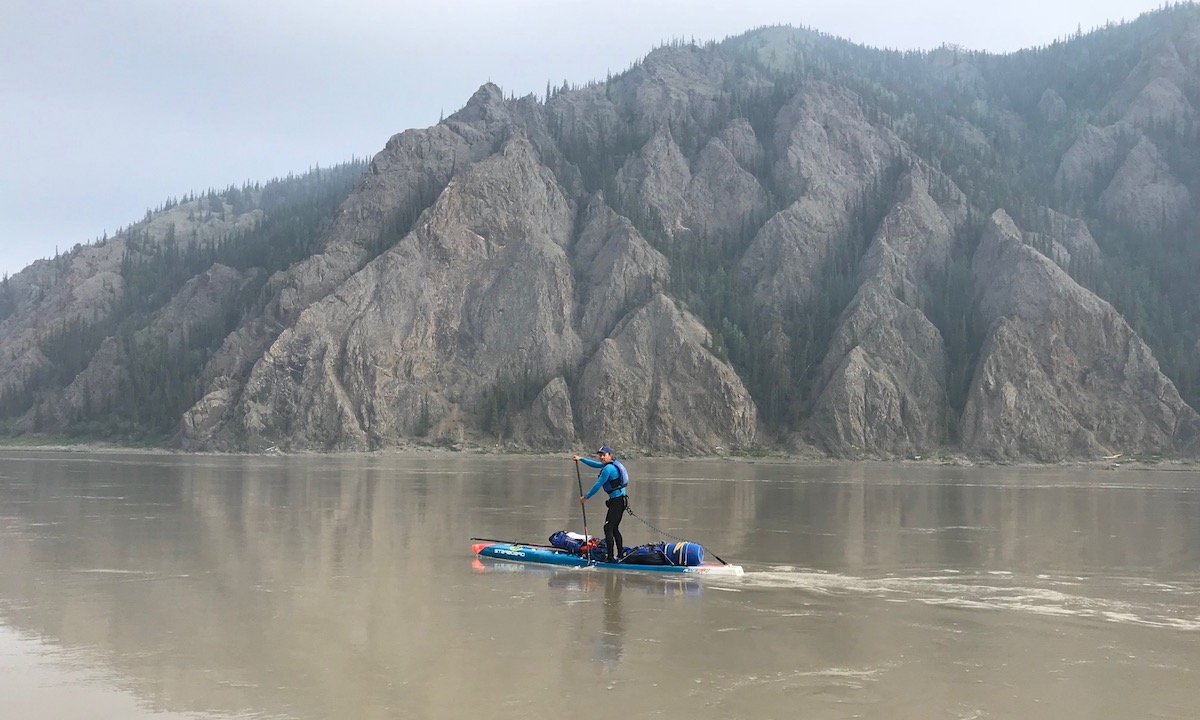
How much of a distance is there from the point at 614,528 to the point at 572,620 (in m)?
6.08

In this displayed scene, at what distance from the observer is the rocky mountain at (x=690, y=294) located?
326 feet

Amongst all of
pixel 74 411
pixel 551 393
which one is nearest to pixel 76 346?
pixel 74 411

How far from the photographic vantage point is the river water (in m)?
10.8

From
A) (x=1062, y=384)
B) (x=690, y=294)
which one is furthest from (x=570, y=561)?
(x=690, y=294)

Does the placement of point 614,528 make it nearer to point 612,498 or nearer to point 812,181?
point 612,498

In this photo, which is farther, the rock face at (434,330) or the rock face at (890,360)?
the rock face at (434,330)

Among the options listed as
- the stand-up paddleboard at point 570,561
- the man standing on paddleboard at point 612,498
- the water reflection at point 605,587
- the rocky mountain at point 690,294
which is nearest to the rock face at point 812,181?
the rocky mountain at point 690,294

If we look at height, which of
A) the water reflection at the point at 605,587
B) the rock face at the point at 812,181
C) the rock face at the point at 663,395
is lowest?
the water reflection at the point at 605,587

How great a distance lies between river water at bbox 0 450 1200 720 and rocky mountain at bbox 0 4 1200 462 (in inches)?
2749

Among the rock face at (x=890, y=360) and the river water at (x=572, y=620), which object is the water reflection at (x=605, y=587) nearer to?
the river water at (x=572, y=620)

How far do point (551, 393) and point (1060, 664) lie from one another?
88636 mm

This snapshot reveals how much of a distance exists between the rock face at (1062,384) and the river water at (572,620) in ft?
226

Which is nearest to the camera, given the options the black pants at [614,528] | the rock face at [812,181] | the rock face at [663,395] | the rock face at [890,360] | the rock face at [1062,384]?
the black pants at [614,528]

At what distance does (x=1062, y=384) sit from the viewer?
3949 inches
